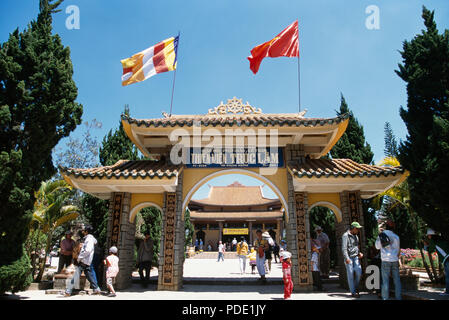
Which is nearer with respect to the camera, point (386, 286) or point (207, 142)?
point (386, 286)

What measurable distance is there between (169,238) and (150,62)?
522cm

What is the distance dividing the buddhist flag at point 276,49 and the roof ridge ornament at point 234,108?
41.0 inches

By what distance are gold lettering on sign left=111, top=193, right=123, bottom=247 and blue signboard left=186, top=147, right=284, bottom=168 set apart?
207 cm

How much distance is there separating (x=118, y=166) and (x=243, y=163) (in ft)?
11.7

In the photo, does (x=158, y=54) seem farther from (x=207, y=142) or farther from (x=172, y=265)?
(x=172, y=265)

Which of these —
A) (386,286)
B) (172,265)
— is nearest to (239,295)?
(172,265)

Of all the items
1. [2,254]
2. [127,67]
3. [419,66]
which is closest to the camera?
[2,254]

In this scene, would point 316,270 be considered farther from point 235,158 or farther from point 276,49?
point 276,49

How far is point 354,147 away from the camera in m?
10.9

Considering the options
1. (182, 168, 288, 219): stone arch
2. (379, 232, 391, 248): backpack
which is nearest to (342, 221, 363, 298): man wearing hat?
(379, 232, 391, 248): backpack

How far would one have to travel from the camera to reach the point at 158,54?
8594 mm

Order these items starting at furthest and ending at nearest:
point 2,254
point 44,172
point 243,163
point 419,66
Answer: point 243,163 → point 419,66 → point 44,172 → point 2,254

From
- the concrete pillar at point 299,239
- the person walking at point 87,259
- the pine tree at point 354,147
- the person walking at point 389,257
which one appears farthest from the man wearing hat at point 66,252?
the pine tree at point 354,147

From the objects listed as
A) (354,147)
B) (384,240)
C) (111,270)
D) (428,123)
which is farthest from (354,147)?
(111,270)
